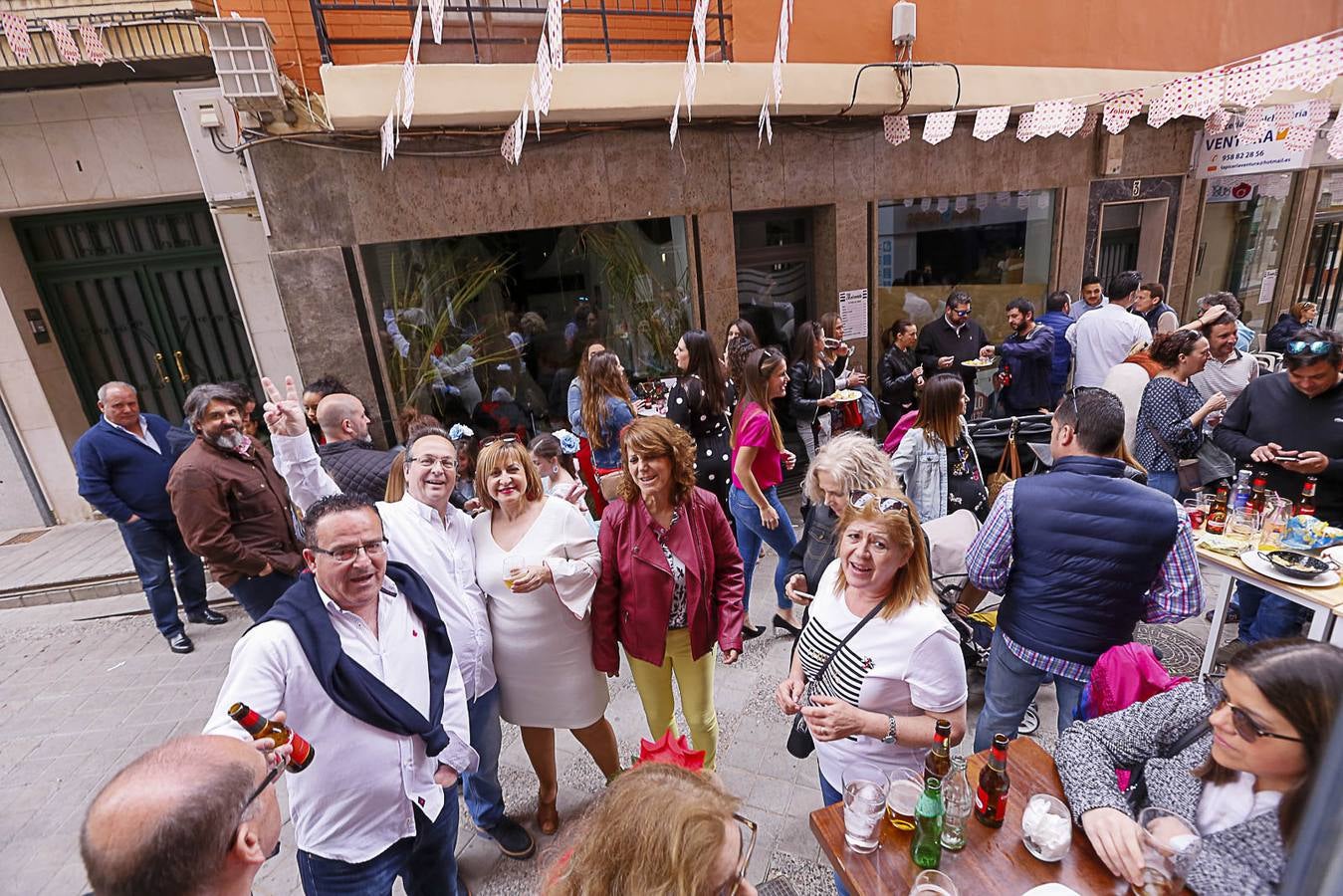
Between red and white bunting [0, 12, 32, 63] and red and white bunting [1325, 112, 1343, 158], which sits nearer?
red and white bunting [0, 12, 32, 63]

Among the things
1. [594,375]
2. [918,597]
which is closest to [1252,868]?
[918,597]

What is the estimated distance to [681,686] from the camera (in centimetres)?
312

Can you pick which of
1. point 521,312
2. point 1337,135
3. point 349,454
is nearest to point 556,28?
point 521,312

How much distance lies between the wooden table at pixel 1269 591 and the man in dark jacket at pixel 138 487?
6.80 meters

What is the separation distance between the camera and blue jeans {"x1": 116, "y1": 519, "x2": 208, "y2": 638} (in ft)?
16.3

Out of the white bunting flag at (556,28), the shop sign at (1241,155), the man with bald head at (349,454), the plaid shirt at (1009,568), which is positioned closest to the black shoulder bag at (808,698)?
the plaid shirt at (1009,568)

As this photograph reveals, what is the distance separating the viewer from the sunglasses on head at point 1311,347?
3.43 metres

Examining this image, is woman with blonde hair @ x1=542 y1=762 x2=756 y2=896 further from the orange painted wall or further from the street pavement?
the orange painted wall

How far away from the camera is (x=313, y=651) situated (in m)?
1.95

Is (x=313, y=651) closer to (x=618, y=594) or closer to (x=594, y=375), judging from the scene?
(x=618, y=594)

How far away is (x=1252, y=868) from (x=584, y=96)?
6.32 m

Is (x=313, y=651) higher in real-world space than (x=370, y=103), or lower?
lower

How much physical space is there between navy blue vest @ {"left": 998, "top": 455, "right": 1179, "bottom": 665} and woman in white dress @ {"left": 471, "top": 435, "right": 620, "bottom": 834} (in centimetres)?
189

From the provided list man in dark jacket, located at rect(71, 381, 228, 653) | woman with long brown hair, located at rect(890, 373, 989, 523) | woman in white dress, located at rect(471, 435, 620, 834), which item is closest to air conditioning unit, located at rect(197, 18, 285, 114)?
man in dark jacket, located at rect(71, 381, 228, 653)
